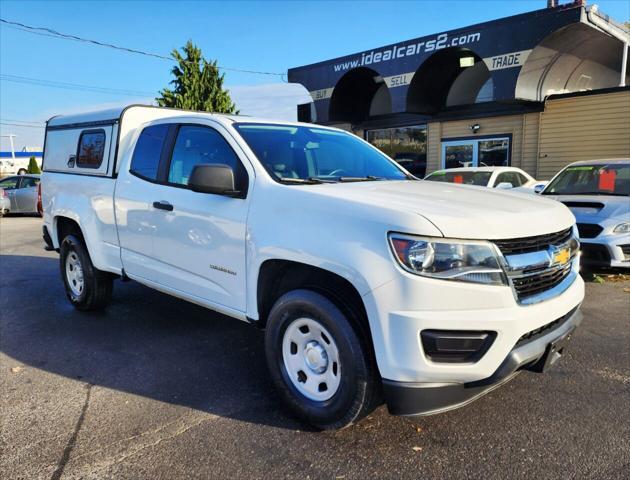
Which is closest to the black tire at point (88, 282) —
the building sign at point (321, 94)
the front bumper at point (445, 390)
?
the front bumper at point (445, 390)

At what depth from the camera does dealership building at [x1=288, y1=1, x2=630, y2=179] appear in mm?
12852

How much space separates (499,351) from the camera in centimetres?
248

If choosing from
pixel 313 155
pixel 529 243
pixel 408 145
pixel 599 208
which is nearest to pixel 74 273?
pixel 313 155

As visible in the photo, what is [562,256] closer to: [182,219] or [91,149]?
[182,219]

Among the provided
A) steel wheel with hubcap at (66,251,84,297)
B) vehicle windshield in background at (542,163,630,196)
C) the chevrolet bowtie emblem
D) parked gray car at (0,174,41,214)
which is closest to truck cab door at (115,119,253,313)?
steel wheel with hubcap at (66,251,84,297)

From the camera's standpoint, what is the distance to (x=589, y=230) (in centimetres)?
646

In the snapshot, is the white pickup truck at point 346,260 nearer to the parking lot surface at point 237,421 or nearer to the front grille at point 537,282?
the front grille at point 537,282

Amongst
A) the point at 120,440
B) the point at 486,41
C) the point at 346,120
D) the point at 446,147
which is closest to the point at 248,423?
the point at 120,440

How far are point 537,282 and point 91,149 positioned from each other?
4.40 m

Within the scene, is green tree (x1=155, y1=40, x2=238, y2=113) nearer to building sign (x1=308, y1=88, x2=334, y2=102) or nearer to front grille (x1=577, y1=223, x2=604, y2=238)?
building sign (x1=308, y1=88, x2=334, y2=102)

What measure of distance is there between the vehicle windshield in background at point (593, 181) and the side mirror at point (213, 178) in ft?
19.8

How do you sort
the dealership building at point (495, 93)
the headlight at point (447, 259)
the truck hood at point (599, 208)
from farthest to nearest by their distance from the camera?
the dealership building at point (495, 93) → the truck hood at point (599, 208) → the headlight at point (447, 259)

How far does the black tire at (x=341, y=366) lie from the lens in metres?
2.69

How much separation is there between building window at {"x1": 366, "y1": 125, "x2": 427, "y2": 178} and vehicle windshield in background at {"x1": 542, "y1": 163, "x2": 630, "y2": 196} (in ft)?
30.7
